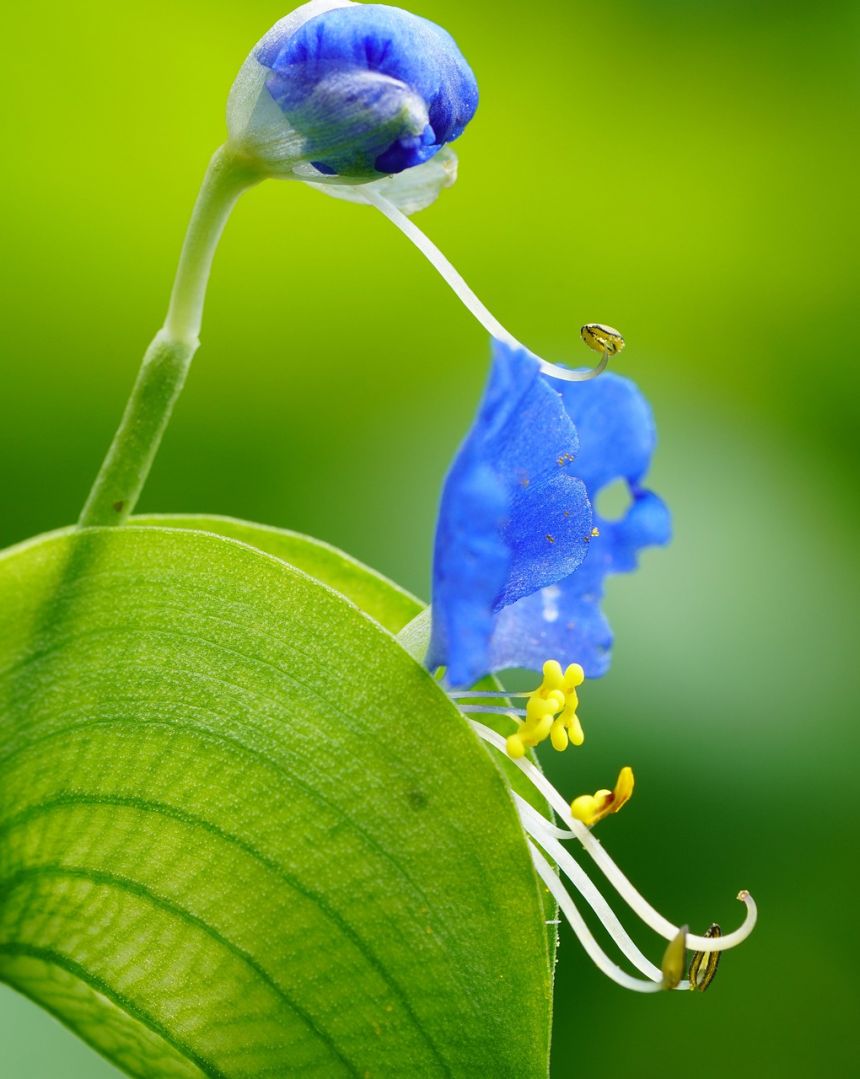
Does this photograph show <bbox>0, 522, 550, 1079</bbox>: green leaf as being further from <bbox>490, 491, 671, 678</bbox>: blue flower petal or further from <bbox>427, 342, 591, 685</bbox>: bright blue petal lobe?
<bbox>490, 491, 671, 678</bbox>: blue flower petal

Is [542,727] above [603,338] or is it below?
below

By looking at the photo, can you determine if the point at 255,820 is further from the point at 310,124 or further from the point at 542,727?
the point at 310,124

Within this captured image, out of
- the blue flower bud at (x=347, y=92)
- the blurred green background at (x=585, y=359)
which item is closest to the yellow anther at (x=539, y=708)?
the blue flower bud at (x=347, y=92)

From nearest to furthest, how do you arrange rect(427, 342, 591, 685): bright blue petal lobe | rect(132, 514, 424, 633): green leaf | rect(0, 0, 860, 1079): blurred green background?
rect(427, 342, 591, 685): bright blue petal lobe < rect(132, 514, 424, 633): green leaf < rect(0, 0, 860, 1079): blurred green background

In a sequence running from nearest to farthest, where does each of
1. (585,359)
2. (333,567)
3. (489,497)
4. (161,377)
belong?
(489,497) → (161,377) → (333,567) → (585,359)

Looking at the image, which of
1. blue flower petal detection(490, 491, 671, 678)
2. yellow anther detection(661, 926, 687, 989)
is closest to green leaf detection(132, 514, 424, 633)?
blue flower petal detection(490, 491, 671, 678)

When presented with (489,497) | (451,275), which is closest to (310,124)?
(451,275)

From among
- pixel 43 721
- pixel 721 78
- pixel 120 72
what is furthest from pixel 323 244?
pixel 43 721
